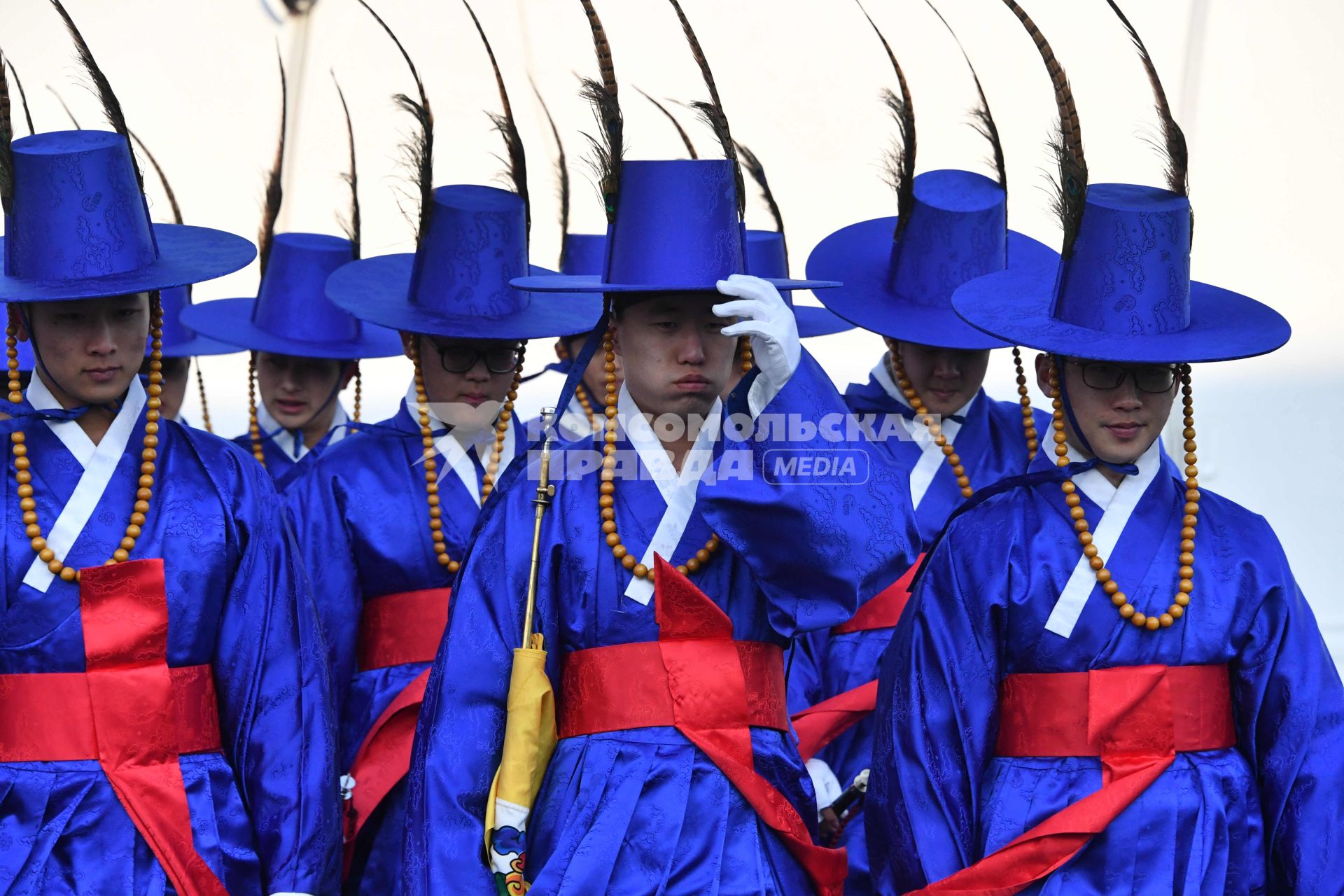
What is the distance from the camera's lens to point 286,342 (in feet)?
17.2

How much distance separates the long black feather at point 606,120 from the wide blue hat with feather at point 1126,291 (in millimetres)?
651

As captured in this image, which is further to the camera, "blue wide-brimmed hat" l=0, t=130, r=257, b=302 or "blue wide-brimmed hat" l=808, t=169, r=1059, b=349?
"blue wide-brimmed hat" l=808, t=169, r=1059, b=349

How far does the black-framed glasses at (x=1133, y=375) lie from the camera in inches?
123

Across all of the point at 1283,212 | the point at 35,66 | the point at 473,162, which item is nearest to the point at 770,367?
the point at 1283,212

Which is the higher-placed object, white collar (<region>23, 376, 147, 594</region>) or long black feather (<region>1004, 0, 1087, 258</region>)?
long black feather (<region>1004, 0, 1087, 258</region>)

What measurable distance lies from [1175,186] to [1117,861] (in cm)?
114

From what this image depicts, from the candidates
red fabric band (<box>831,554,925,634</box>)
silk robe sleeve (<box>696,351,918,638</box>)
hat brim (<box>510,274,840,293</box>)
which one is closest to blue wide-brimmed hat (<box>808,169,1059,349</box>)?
red fabric band (<box>831,554,925,634</box>)

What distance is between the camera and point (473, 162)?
671 centimetres

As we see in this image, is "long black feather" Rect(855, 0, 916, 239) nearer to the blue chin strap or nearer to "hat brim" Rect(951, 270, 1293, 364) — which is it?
"hat brim" Rect(951, 270, 1293, 364)

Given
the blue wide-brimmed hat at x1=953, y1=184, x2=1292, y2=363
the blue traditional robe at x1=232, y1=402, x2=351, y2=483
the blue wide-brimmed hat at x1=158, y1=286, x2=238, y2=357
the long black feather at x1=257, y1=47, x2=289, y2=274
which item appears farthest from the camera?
the blue wide-brimmed hat at x1=158, y1=286, x2=238, y2=357

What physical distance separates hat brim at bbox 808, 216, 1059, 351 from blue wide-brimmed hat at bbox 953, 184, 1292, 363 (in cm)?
98

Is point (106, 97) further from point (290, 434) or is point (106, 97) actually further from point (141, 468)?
point (290, 434)

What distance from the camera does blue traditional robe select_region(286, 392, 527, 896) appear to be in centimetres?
411

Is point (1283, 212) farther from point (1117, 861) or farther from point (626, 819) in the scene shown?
point (626, 819)
